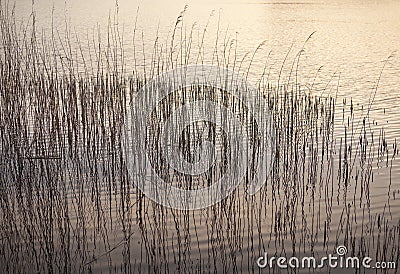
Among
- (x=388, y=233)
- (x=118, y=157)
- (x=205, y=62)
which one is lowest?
(x=388, y=233)

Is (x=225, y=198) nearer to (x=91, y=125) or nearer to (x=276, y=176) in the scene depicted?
(x=276, y=176)

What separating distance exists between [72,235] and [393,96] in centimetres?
438

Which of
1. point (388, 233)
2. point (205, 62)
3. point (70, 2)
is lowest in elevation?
point (388, 233)

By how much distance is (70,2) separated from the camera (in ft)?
58.7

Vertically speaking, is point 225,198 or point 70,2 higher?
point 70,2

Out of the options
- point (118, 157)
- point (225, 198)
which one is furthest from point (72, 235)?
point (118, 157)

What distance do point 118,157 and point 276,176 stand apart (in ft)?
3.55

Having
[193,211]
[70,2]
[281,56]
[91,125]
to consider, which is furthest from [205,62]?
[70,2]

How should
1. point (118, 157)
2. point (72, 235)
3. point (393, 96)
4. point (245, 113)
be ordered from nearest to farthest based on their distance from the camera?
point (72, 235), point (118, 157), point (245, 113), point (393, 96)

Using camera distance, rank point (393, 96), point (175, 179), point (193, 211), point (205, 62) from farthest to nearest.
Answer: point (205, 62), point (393, 96), point (175, 179), point (193, 211)

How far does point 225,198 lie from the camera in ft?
11.3

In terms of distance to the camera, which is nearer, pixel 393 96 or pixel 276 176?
pixel 276 176

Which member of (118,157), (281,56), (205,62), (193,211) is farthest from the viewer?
(281,56)

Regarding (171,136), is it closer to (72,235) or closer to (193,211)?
(193,211)
